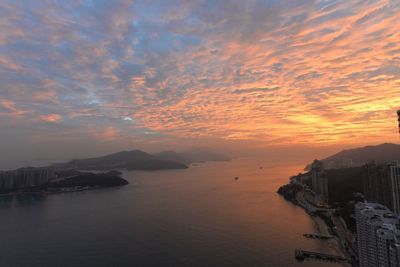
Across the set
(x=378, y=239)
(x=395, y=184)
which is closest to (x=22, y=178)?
(x=395, y=184)

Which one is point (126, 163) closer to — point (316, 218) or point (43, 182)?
point (43, 182)

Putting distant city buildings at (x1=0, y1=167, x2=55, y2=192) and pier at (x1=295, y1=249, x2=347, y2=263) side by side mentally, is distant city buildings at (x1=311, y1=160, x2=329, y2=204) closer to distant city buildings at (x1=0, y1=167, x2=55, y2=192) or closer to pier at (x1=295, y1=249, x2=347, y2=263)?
pier at (x1=295, y1=249, x2=347, y2=263)

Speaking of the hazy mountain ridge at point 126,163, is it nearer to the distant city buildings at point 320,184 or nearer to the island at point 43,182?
the island at point 43,182

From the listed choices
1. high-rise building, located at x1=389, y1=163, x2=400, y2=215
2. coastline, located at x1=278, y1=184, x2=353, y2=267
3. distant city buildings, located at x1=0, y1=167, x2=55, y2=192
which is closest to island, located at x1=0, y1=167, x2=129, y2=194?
distant city buildings, located at x1=0, y1=167, x2=55, y2=192

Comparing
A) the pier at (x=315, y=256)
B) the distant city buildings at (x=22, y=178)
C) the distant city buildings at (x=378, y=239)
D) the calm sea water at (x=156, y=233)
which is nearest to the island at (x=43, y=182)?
the distant city buildings at (x=22, y=178)

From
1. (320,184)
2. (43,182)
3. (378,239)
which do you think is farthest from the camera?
(43,182)

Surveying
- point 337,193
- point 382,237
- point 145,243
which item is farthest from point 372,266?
point 337,193
